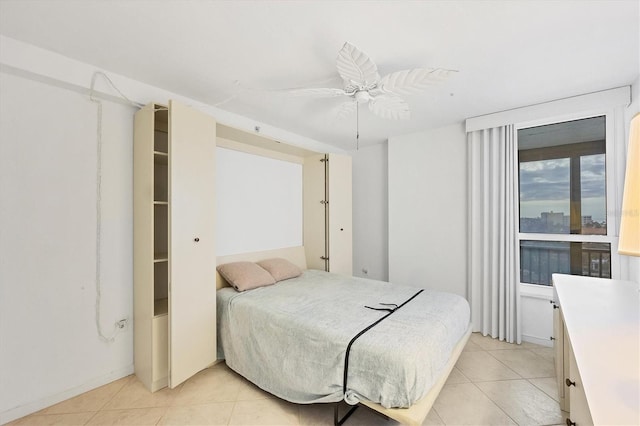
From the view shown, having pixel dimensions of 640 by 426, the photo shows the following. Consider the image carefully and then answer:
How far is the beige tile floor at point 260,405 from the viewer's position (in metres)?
1.83

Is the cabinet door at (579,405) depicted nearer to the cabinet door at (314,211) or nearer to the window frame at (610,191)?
the window frame at (610,191)

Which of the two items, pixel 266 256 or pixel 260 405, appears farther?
pixel 266 256

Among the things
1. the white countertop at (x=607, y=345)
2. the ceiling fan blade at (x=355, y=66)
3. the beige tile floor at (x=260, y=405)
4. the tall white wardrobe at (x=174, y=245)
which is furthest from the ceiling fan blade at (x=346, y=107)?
the beige tile floor at (x=260, y=405)

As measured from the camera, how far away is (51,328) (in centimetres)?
197

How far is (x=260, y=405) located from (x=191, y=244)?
1.34 metres

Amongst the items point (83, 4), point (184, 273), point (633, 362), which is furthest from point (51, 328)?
point (633, 362)

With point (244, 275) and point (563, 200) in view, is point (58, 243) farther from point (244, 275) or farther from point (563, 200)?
point (563, 200)

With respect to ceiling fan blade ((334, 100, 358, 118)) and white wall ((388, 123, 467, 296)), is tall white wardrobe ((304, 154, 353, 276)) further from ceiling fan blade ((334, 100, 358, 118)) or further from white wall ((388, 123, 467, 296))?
ceiling fan blade ((334, 100, 358, 118))

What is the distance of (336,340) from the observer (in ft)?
5.72

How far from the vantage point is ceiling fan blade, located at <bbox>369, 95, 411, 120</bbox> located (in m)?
2.10

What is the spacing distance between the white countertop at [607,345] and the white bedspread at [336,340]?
76 centimetres

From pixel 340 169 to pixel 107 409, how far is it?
11.1 ft

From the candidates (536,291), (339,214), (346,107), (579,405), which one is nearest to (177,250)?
(346,107)

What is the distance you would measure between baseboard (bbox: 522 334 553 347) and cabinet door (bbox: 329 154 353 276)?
85.9 inches
